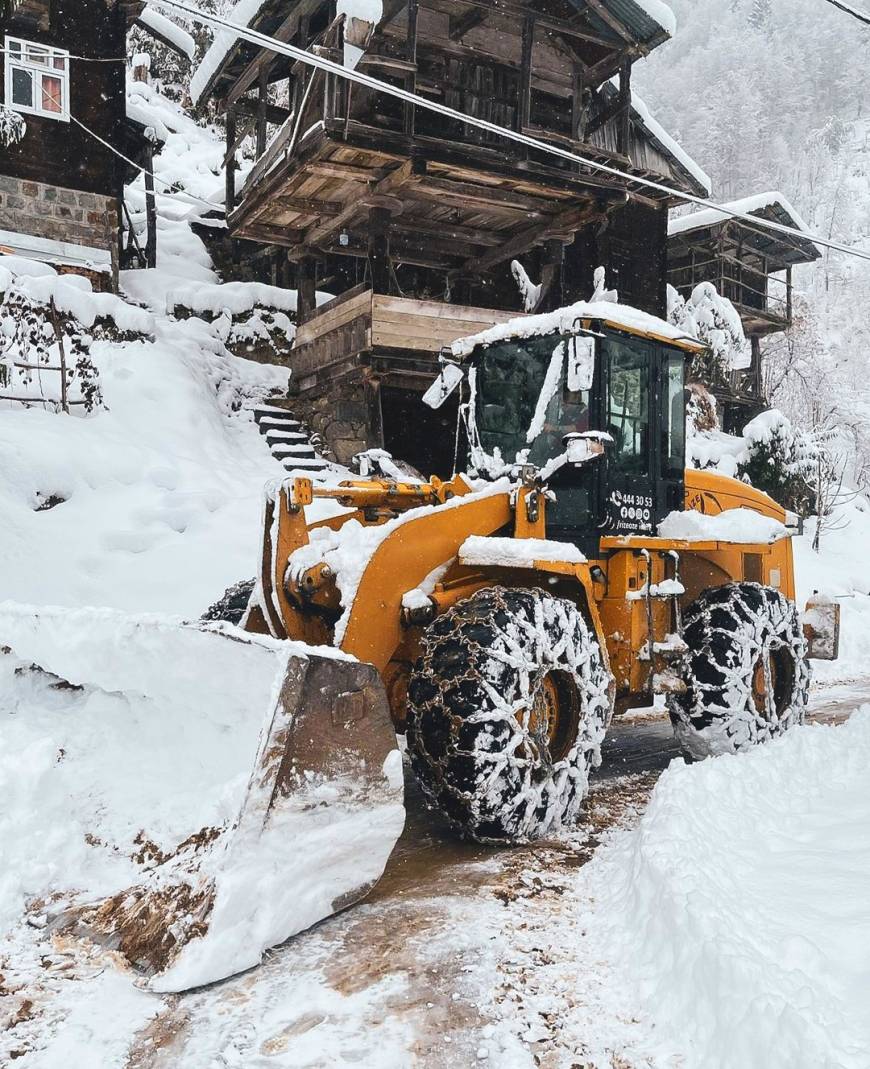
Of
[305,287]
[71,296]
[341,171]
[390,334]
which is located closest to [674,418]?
[390,334]

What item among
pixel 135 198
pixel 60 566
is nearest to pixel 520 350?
pixel 60 566

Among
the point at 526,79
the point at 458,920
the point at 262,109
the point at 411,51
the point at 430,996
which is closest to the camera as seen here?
the point at 430,996

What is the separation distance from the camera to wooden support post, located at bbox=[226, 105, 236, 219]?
1600 centimetres

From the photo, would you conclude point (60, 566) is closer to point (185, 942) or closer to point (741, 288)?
point (185, 942)

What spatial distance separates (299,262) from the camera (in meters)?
16.2

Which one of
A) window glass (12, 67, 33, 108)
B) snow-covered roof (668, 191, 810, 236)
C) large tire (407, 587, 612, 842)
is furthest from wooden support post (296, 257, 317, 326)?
snow-covered roof (668, 191, 810, 236)

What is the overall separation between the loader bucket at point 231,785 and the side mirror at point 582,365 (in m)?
2.18

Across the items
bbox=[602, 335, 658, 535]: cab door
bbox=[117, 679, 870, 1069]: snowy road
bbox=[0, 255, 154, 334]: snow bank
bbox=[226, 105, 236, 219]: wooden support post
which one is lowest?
bbox=[117, 679, 870, 1069]: snowy road

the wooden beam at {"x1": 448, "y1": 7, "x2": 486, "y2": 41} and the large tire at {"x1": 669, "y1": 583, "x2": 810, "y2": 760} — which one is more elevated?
the wooden beam at {"x1": 448, "y1": 7, "x2": 486, "y2": 41}

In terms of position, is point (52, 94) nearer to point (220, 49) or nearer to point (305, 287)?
point (220, 49)

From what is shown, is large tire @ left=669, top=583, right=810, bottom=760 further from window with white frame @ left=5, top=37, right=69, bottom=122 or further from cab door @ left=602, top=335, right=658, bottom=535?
window with white frame @ left=5, top=37, right=69, bottom=122

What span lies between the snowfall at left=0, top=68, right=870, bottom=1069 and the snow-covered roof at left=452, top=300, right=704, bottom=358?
2.53m

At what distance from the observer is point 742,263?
2766 cm

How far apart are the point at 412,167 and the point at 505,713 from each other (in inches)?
403
